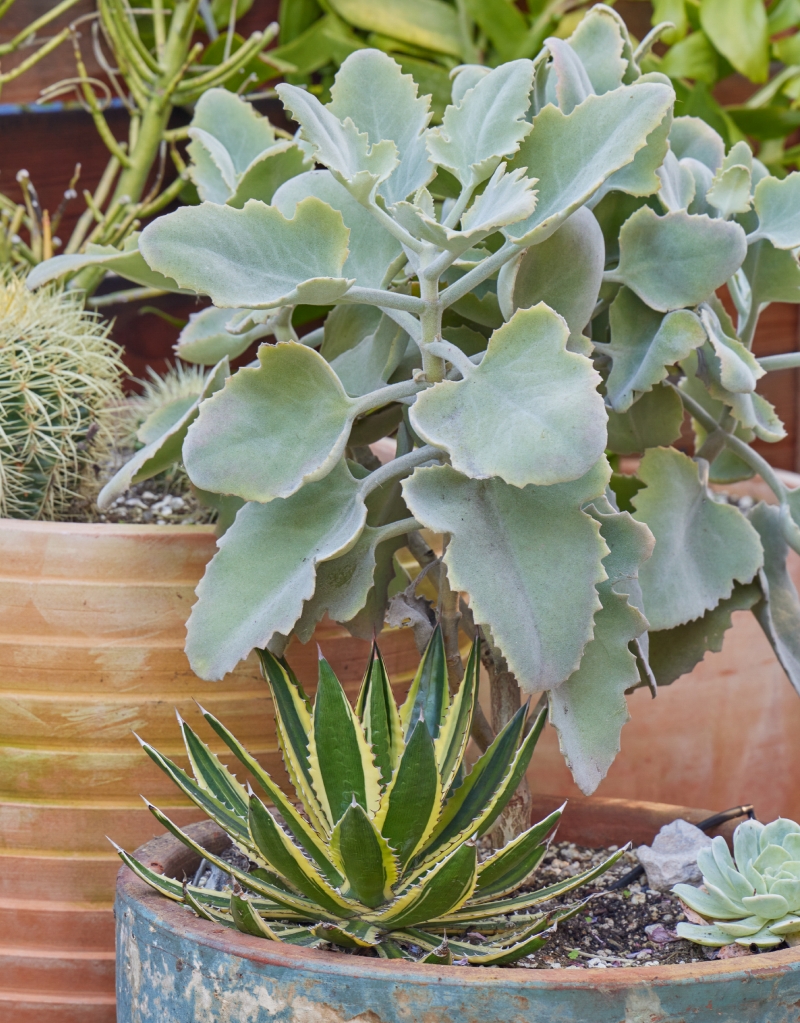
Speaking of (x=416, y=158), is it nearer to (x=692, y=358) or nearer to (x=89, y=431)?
(x=692, y=358)

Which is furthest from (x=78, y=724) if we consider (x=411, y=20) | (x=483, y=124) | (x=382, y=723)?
(x=411, y=20)

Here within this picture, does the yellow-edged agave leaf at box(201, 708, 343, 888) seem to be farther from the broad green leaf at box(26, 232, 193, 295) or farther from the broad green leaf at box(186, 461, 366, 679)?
the broad green leaf at box(26, 232, 193, 295)

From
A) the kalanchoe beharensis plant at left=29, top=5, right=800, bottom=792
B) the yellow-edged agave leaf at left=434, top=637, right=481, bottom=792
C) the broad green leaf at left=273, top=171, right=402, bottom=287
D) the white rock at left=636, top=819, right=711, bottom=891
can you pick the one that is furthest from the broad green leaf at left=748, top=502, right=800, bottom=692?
the broad green leaf at left=273, top=171, right=402, bottom=287

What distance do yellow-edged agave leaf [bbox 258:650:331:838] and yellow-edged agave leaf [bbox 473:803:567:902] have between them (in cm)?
11

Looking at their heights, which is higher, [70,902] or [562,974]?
[562,974]

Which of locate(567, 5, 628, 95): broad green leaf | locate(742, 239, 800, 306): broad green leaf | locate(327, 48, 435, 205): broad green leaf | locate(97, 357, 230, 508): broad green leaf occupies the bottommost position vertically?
locate(97, 357, 230, 508): broad green leaf

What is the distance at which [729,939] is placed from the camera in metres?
0.62

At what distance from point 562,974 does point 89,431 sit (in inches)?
27.0

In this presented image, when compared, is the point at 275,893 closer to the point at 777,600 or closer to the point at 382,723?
the point at 382,723

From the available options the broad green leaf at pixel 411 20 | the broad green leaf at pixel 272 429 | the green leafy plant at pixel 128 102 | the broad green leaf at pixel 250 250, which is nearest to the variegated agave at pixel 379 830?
the broad green leaf at pixel 272 429

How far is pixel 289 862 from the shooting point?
589 millimetres

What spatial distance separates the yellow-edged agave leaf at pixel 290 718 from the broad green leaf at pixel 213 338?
249 millimetres

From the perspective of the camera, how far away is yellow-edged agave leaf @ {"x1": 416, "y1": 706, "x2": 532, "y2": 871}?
2.13 ft

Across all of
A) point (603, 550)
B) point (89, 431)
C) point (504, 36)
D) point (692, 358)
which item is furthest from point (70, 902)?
point (504, 36)
